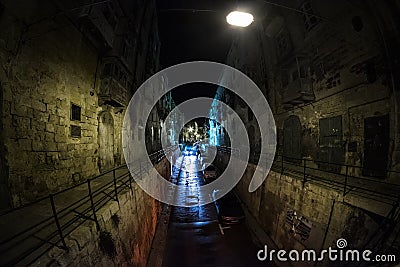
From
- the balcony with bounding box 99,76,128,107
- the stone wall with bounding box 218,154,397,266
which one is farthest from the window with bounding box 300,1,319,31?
the balcony with bounding box 99,76,128,107

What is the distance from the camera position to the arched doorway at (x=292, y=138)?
Answer: 37.4 ft

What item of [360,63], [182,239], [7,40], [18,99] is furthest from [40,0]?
[182,239]

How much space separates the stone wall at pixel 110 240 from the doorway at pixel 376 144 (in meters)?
7.08

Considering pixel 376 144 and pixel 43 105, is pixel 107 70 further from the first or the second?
pixel 376 144

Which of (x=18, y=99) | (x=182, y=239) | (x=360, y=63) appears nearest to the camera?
(x=18, y=99)

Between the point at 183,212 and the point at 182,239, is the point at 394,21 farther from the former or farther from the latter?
the point at 183,212

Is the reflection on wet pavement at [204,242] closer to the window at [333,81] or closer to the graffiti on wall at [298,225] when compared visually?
the graffiti on wall at [298,225]

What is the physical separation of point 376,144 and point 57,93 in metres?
10.2

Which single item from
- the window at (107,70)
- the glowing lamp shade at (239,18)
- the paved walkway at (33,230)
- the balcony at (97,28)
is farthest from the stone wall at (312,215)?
the balcony at (97,28)

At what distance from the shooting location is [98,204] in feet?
16.1

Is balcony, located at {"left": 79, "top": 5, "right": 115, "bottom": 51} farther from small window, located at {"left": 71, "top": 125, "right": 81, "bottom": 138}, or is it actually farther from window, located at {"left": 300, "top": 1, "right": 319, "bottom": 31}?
window, located at {"left": 300, "top": 1, "right": 319, "bottom": 31}

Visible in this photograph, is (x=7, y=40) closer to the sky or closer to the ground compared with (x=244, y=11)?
closer to the ground

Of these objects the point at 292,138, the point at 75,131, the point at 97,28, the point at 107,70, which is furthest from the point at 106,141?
the point at 292,138

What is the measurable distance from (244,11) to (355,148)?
21.4 ft
